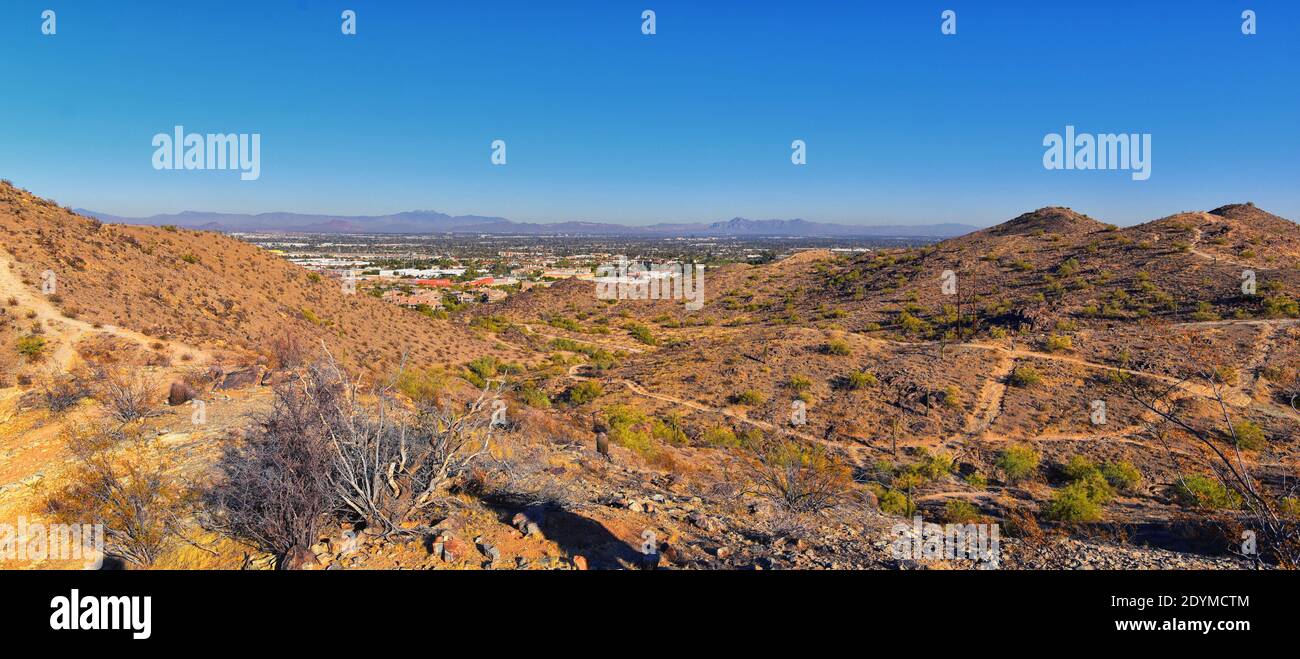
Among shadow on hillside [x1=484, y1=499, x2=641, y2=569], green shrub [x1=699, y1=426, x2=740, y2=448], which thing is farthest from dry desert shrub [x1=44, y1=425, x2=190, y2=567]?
green shrub [x1=699, y1=426, x2=740, y2=448]

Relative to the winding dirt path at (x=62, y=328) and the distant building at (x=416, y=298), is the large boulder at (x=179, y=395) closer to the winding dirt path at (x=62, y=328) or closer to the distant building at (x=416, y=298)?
the winding dirt path at (x=62, y=328)

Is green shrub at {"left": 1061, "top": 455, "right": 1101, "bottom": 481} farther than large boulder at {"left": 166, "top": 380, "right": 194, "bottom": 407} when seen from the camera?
Yes

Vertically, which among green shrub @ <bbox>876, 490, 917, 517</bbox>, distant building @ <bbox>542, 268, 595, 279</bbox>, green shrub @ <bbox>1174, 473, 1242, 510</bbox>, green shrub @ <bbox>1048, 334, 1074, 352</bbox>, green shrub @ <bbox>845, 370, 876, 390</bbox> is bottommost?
green shrub @ <bbox>876, 490, 917, 517</bbox>

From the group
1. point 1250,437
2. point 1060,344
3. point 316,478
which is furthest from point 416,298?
point 1250,437

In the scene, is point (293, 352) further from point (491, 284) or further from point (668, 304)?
point (491, 284)

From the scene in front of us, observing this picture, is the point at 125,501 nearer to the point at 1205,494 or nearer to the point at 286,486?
the point at 286,486

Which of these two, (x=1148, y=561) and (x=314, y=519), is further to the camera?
(x=1148, y=561)

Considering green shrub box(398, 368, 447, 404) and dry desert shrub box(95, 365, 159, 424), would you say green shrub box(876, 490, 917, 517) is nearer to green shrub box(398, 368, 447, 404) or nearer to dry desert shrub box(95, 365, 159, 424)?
green shrub box(398, 368, 447, 404)
